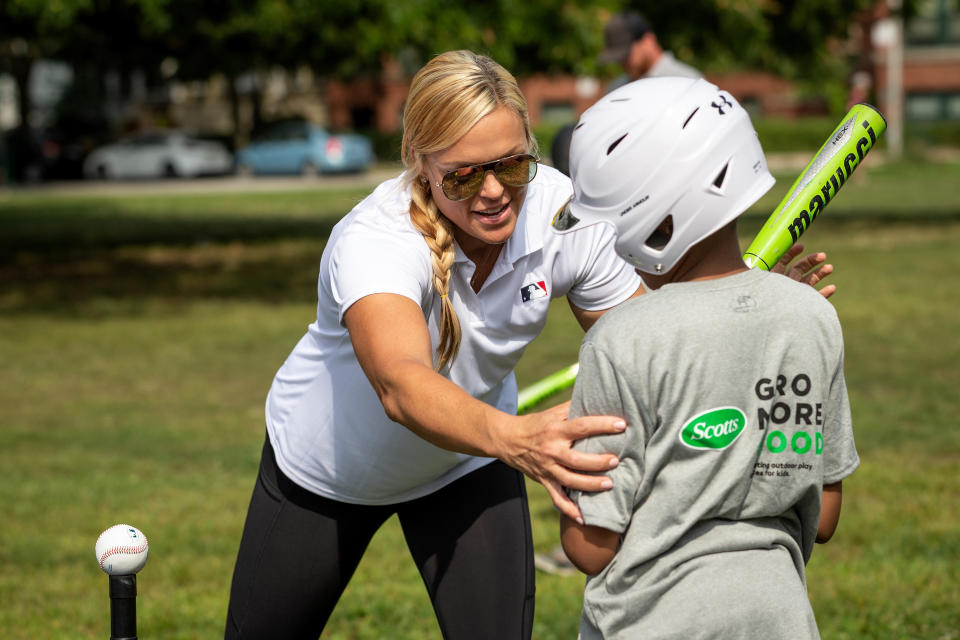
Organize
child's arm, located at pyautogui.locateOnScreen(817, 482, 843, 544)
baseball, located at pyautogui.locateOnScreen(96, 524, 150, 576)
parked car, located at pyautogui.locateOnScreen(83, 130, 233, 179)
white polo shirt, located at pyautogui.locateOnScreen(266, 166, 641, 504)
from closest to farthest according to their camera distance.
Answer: child's arm, located at pyautogui.locateOnScreen(817, 482, 843, 544) → baseball, located at pyautogui.locateOnScreen(96, 524, 150, 576) → white polo shirt, located at pyautogui.locateOnScreen(266, 166, 641, 504) → parked car, located at pyautogui.locateOnScreen(83, 130, 233, 179)

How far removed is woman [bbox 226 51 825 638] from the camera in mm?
2822

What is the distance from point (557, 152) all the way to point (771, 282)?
14.9 feet

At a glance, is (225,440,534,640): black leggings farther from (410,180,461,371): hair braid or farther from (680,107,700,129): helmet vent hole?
(680,107,700,129): helmet vent hole

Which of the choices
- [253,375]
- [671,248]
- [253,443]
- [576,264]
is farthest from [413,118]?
[253,375]

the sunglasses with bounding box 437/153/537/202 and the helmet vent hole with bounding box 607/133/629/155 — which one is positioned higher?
the helmet vent hole with bounding box 607/133/629/155

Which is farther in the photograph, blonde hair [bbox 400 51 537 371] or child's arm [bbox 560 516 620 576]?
blonde hair [bbox 400 51 537 371]

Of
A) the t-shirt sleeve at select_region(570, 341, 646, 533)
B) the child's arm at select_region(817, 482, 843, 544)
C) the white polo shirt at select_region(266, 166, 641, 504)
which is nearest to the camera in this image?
the t-shirt sleeve at select_region(570, 341, 646, 533)

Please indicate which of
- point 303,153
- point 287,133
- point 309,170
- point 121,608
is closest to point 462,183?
point 121,608

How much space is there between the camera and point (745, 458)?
83.7 inches

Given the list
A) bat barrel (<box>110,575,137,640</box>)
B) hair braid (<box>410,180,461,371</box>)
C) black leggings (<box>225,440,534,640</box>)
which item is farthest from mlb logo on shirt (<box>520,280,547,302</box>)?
bat barrel (<box>110,575,137,640</box>)

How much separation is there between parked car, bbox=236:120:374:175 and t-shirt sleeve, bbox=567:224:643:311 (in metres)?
36.7

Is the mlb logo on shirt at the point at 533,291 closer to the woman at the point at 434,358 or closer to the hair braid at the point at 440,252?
the woman at the point at 434,358

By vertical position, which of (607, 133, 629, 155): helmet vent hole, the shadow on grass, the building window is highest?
(607, 133, 629, 155): helmet vent hole

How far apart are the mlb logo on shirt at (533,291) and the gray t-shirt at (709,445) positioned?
1.05m
